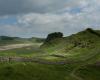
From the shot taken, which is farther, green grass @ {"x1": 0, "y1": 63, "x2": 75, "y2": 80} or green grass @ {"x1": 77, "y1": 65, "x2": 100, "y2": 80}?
green grass @ {"x1": 77, "y1": 65, "x2": 100, "y2": 80}

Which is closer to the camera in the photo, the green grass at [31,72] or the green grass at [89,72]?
the green grass at [31,72]

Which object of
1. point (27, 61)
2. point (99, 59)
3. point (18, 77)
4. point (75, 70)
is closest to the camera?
point (18, 77)

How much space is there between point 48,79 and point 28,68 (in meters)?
12.5

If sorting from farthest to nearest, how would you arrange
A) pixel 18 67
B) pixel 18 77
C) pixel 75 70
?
1. pixel 75 70
2. pixel 18 67
3. pixel 18 77

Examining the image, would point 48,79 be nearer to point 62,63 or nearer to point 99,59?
point 62,63

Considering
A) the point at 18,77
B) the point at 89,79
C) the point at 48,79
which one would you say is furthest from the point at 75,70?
the point at 18,77

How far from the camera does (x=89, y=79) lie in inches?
5044

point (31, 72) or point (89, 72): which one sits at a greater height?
point (31, 72)

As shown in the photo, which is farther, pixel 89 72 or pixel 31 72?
pixel 89 72

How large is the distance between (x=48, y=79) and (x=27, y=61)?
28.0m

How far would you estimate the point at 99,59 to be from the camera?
164 meters

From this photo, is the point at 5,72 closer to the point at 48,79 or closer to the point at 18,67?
the point at 18,67

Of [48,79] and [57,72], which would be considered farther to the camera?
[57,72]

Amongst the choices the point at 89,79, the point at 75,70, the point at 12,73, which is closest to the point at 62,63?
the point at 75,70
